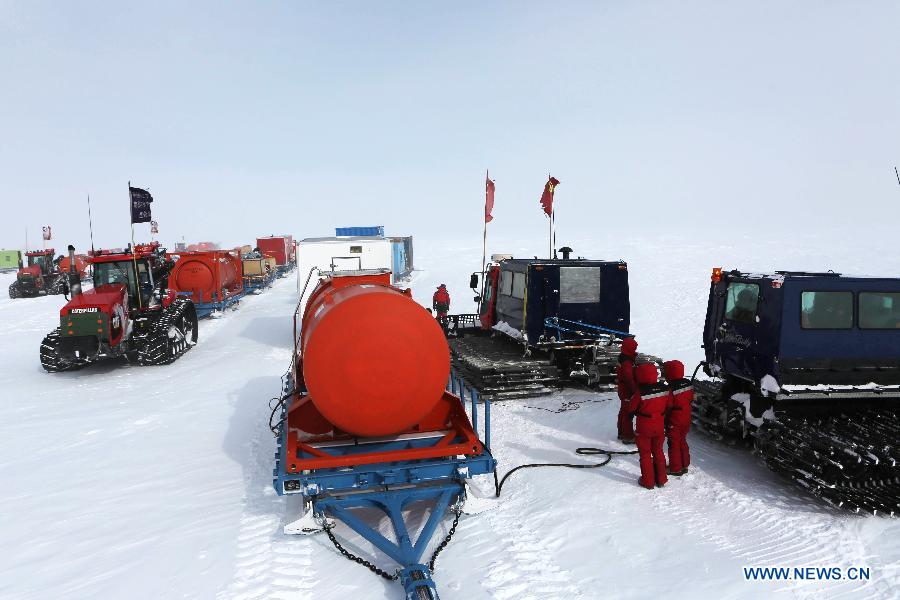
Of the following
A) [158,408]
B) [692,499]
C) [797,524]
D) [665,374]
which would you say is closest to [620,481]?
[692,499]

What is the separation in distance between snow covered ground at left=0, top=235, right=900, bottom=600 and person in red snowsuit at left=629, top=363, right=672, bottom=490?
0.23 metres

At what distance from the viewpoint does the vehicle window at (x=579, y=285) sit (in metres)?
12.1

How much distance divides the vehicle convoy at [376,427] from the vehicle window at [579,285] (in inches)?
251

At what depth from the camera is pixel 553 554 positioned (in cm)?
567

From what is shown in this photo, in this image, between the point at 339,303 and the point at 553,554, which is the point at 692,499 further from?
the point at 339,303

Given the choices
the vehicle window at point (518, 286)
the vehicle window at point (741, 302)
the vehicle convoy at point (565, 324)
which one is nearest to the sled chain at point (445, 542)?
the vehicle window at point (741, 302)

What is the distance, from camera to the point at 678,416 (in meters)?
7.26

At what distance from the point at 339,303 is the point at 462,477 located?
7.79ft

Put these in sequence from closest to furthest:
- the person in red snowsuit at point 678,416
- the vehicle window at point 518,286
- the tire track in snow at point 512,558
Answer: the tire track in snow at point 512,558 < the person in red snowsuit at point 678,416 < the vehicle window at point 518,286


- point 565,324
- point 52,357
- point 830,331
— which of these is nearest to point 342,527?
point 830,331

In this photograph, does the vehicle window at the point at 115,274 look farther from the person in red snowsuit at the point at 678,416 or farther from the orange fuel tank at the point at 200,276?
the person in red snowsuit at the point at 678,416

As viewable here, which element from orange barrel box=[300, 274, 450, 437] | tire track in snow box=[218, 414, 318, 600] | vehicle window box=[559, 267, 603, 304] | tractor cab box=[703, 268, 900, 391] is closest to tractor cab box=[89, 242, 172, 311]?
tire track in snow box=[218, 414, 318, 600]

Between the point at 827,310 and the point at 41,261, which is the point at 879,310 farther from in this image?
the point at 41,261

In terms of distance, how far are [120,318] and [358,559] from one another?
11.7 metres
